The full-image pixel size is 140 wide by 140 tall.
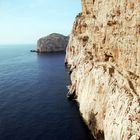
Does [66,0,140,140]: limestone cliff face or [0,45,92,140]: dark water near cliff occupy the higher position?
[66,0,140,140]: limestone cliff face

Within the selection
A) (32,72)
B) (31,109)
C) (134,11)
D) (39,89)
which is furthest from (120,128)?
(32,72)

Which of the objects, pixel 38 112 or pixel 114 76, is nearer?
pixel 114 76

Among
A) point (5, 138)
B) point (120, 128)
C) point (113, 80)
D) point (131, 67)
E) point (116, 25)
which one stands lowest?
point (5, 138)

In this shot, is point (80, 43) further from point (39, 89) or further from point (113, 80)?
point (113, 80)

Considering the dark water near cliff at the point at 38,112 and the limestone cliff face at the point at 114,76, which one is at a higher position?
the limestone cliff face at the point at 114,76

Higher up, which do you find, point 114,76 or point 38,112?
point 114,76

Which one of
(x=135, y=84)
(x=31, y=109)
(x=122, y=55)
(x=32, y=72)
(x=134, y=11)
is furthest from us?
(x=32, y=72)

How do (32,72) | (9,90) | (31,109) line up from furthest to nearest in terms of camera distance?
1. (32,72)
2. (9,90)
3. (31,109)

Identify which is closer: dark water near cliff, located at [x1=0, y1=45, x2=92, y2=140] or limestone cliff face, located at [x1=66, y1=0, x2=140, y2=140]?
limestone cliff face, located at [x1=66, y1=0, x2=140, y2=140]
